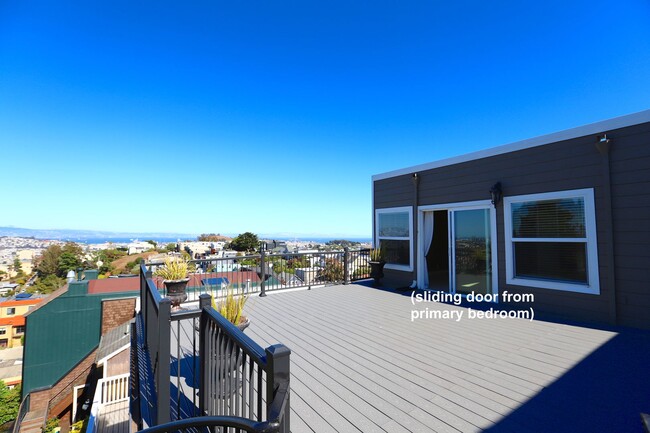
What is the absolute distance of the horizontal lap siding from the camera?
351 cm

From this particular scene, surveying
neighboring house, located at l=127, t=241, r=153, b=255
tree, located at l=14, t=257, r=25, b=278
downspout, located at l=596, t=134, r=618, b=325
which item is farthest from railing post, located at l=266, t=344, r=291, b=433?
tree, located at l=14, t=257, r=25, b=278

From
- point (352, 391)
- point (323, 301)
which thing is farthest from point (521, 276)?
point (352, 391)

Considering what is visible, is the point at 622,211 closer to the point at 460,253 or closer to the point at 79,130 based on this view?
the point at 460,253

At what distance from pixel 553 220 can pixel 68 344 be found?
13799mm

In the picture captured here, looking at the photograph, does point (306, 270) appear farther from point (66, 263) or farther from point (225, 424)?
point (66, 263)

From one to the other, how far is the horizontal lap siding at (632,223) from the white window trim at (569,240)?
0.22m

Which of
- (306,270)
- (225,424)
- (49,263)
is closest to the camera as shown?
(225,424)

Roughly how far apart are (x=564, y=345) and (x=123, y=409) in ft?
29.9

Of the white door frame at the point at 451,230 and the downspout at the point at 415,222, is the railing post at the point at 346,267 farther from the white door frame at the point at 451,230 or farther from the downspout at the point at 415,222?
the white door frame at the point at 451,230

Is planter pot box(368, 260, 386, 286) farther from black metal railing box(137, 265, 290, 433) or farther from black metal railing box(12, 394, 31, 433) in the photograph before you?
black metal railing box(12, 394, 31, 433)

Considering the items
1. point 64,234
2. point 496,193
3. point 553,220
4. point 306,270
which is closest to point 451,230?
point 496,193

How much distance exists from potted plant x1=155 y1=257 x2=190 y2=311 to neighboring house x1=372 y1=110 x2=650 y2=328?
15.6 ft

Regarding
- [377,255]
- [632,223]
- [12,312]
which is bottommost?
[12,312]

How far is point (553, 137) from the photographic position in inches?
169
